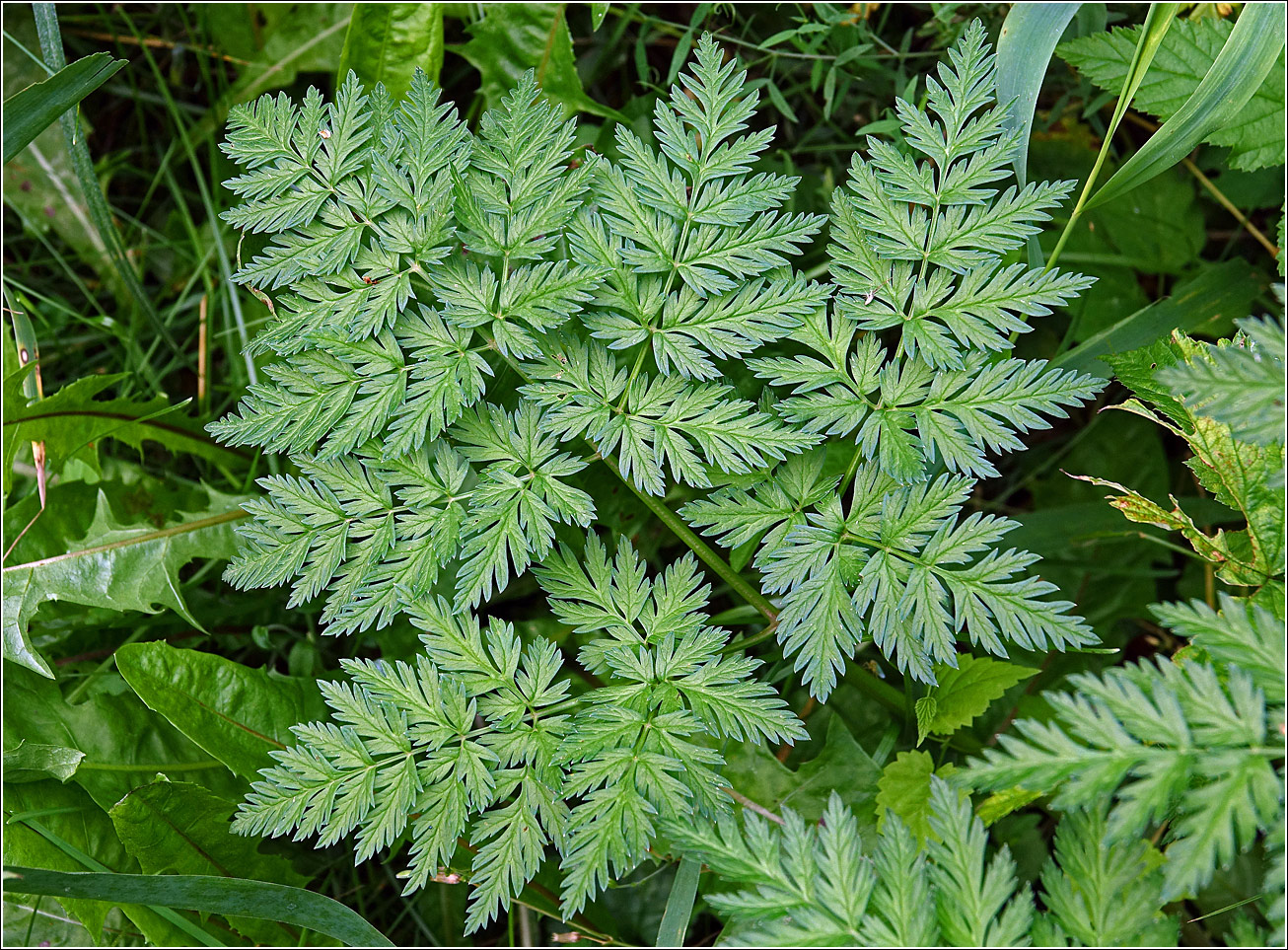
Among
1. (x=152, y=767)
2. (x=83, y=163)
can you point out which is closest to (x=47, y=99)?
(x=83, y=163)

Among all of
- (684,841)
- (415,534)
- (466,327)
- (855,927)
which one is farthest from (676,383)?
(855,927)

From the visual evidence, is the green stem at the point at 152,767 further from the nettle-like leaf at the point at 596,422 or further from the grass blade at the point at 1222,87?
the grass blade at the point at 1222,87

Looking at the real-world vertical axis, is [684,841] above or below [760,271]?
below

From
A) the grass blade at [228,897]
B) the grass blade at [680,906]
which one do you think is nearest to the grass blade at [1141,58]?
the grass blade at [680,906]

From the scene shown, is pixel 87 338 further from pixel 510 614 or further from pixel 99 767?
pixel 510 614

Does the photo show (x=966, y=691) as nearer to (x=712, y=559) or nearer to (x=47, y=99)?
(x=712, y=559)

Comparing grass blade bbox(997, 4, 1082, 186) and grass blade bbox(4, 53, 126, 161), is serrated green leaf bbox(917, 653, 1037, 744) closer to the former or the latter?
grass blade bbox(997, 4, 1082, 186)
